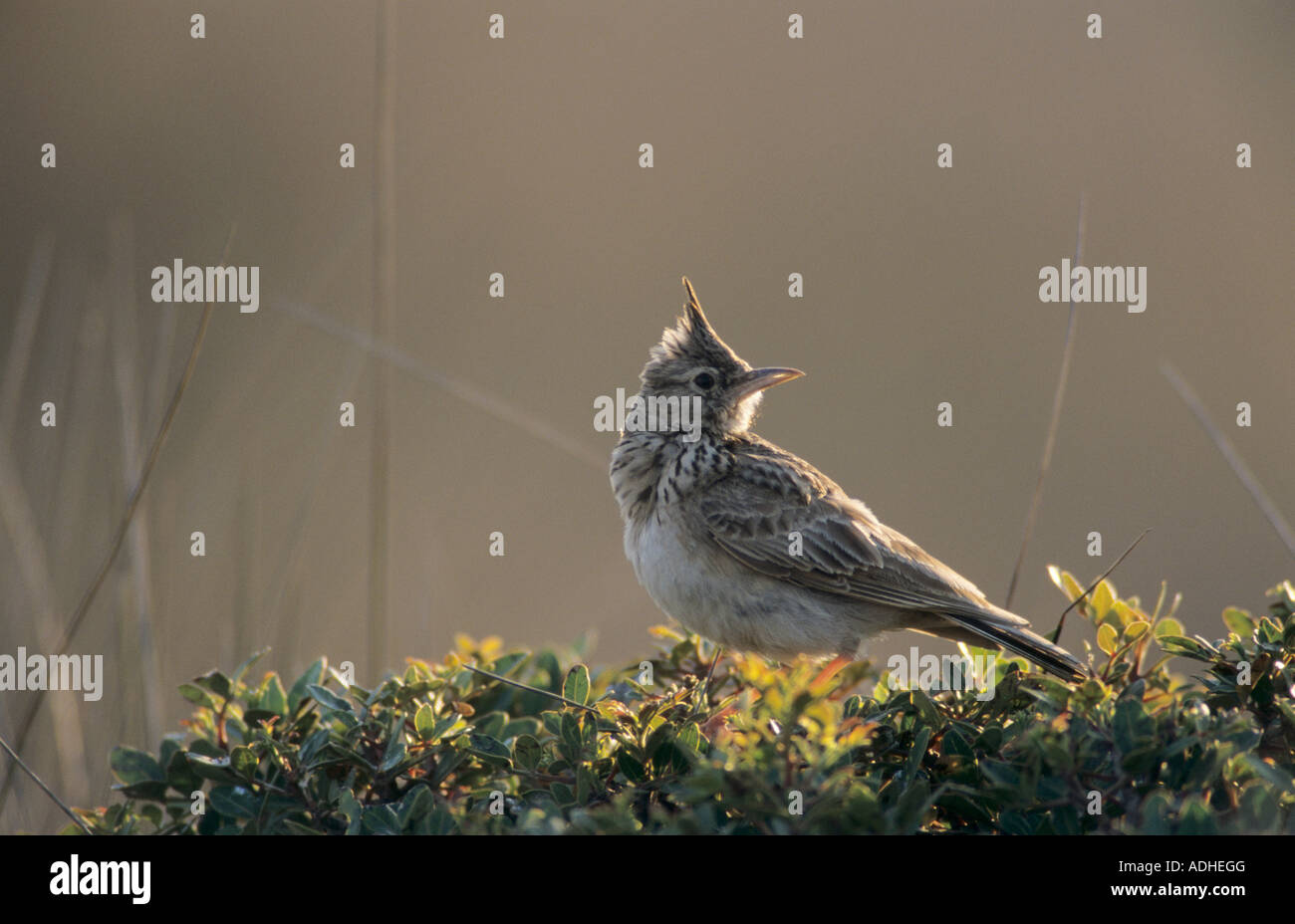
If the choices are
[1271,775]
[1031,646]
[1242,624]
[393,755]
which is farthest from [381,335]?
[1271,775]

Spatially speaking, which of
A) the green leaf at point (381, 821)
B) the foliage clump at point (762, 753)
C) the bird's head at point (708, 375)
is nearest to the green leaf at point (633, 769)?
the foliage clump at point (762, 753)

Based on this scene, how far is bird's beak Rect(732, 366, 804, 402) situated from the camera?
4.46 metres

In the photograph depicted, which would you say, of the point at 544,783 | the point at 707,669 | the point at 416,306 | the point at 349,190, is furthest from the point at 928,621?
the point at 349,190

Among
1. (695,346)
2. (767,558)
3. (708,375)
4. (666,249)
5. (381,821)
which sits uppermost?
(666,249)

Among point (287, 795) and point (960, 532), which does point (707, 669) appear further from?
point (960, 532)

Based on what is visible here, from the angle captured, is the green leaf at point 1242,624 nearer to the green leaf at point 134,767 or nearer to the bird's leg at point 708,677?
the bird's leg at point 708,677

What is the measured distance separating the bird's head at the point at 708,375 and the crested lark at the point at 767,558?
0.09 feet

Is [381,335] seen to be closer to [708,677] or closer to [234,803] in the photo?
[708,677]

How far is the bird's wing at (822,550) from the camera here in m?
3.94

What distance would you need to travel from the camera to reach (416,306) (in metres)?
7.77

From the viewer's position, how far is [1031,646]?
10.6 feet

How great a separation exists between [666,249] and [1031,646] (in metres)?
5.89
